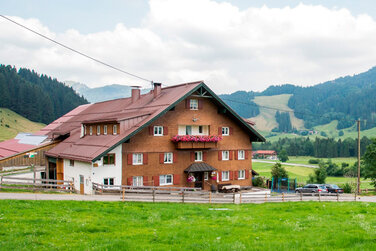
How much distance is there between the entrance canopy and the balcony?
2031 mm

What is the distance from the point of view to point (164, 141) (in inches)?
1480

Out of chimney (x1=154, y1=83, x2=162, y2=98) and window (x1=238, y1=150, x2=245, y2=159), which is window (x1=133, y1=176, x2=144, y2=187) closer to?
chimney (x1=154, y1=83, x2=162, y2=98)

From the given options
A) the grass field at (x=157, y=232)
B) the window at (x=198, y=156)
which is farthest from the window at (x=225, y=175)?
the grass field at (x=157, y=232)

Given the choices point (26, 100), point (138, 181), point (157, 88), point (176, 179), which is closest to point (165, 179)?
point (176, 179)

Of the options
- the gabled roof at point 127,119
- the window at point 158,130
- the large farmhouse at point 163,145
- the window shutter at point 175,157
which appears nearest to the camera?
the gabled roof at point 127,119

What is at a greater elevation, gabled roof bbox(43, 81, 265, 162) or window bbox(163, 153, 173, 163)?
gabled roof bbox(43, 81, 265, 162)

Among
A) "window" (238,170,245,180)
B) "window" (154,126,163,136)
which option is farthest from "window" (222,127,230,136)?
"window" (154,126,163,136)

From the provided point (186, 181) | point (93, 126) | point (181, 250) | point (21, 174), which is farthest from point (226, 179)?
point (181, 250)

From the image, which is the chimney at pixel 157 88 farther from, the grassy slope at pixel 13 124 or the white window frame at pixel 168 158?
the grassy slope at pixel 13 124

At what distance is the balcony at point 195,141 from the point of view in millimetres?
37500

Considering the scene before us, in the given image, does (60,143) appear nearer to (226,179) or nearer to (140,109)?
(140,109)

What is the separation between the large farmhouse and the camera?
34750 mm

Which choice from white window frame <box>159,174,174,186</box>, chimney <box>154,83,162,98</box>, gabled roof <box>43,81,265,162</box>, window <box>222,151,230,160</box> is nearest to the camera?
gabled roof <box>43,81,265,162</box>

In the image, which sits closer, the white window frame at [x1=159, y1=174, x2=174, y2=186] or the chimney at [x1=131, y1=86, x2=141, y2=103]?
the white window frame at [x1=159, y1=174, x2=174, y2=186]
